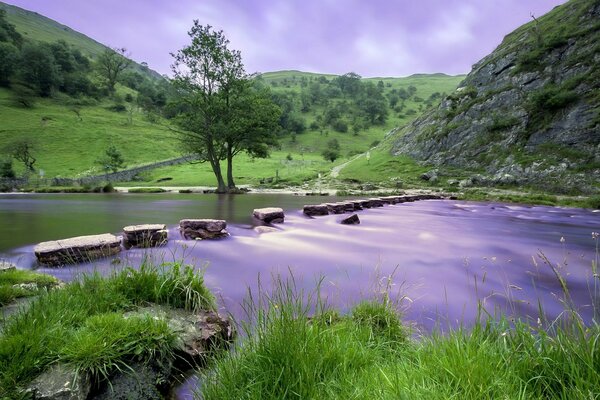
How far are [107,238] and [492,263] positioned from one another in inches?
415

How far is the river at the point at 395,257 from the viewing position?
577 cm

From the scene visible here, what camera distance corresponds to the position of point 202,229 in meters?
11.1

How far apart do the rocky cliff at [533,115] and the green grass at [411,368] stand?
37.1 metres

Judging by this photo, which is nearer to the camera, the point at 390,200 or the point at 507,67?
the point at 390,200

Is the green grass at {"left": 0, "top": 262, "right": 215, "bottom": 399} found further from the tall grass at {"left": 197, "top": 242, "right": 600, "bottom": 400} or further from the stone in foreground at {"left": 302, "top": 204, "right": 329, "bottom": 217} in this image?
the stone in foreground at {"left": 302, "top": 204, "right": 329, "bottom": 217}

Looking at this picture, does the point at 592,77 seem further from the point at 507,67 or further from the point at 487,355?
the point at 487,355

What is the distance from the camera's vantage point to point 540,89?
44125 millimetres

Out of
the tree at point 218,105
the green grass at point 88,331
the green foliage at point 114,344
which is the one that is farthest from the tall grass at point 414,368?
the tree at point 218,105

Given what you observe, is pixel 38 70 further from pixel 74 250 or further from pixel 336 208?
pixel 74 250

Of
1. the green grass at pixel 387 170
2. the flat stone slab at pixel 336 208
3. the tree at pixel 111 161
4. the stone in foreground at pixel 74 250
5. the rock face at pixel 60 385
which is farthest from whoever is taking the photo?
the tree at pixel 111 161

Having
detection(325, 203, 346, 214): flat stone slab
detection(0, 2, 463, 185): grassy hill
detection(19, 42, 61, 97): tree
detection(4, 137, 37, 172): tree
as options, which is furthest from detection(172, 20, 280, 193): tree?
detection(19, 42, 61, 97): tree

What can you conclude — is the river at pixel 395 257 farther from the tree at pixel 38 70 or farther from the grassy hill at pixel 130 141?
the tree at pixel 38 70

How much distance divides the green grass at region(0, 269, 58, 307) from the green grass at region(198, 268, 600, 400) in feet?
10.1

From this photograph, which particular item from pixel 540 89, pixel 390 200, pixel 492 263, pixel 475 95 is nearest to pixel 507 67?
pixel 475 95
